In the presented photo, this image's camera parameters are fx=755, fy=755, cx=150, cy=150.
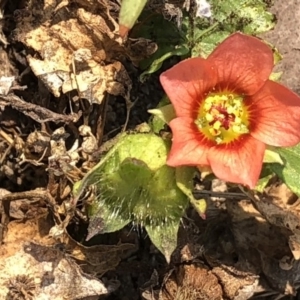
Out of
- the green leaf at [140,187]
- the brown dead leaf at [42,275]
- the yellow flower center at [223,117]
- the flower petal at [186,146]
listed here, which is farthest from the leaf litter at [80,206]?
the flower petal at [186,146]

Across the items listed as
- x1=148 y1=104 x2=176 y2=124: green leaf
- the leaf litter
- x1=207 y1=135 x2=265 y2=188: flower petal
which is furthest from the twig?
x1=207 y1=135 x2=265 y2=188: flower petal

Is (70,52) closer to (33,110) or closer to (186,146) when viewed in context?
(33,110)

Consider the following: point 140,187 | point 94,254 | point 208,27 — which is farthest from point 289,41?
point 94,254

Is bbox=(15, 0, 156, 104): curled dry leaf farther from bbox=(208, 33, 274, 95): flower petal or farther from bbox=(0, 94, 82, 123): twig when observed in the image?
bbox=(208, 33, 274, 95): flower petal

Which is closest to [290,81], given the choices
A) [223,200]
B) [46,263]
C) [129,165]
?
[223,200]

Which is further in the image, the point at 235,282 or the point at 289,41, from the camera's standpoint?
the point at 289,41

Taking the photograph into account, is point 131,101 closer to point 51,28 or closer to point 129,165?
point 51,28
